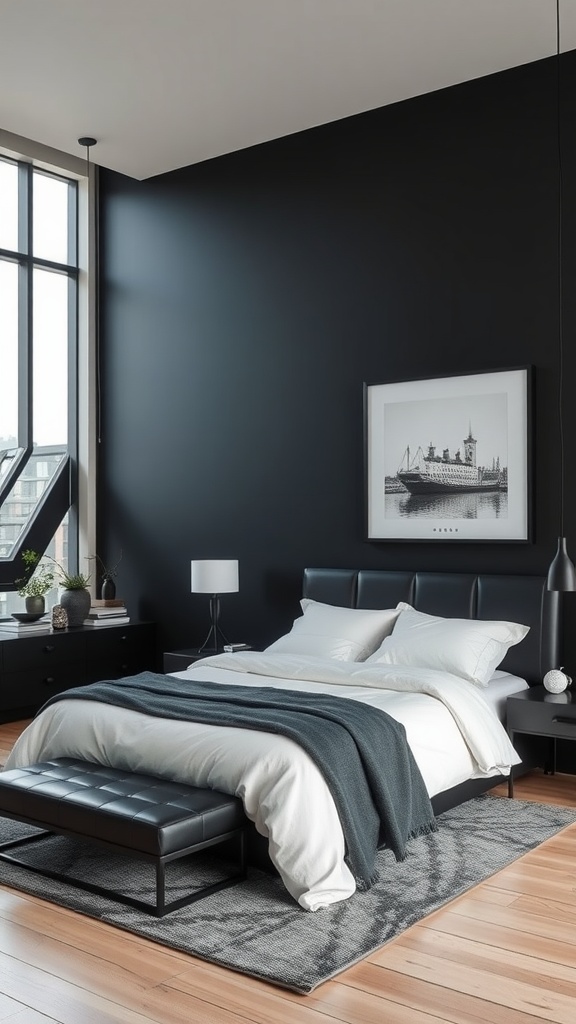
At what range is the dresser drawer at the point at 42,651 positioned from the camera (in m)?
6.40

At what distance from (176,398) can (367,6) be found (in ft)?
10.1

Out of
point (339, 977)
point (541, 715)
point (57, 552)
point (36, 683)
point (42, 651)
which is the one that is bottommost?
point (339, 977)

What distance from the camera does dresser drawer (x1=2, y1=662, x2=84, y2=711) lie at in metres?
6.39

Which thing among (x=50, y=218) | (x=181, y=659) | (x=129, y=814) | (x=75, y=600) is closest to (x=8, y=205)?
(x=50, y=218)

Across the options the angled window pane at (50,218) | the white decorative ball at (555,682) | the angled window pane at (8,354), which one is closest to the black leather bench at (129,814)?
the white decorative ball at (555,682)

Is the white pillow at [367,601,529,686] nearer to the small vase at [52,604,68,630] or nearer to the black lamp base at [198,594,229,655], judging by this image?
the black lamp base at [198,594,229,655]

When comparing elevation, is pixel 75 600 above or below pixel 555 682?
above

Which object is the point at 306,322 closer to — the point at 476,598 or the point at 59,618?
the point at 476,598

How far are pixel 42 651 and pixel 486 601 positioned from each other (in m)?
3.00

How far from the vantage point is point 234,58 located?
17.4ft

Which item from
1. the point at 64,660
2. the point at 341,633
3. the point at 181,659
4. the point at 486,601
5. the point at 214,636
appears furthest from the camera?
the point at 64,660

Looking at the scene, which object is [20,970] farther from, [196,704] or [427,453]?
[427,453]

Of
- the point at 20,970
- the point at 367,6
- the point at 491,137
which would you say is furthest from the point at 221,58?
the point at 20,970

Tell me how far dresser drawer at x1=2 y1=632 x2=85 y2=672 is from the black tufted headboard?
180 centimetres
